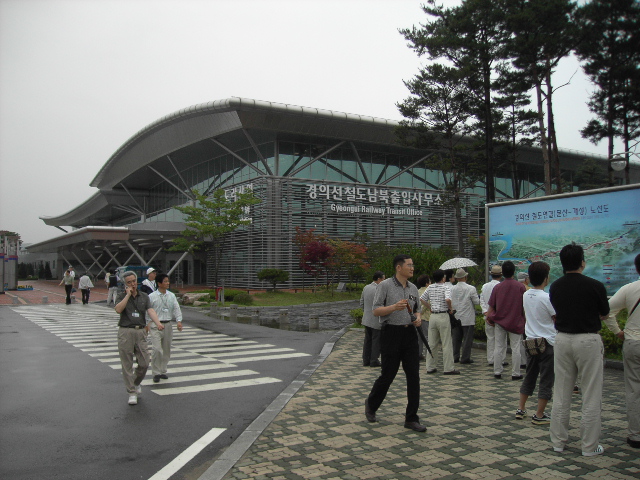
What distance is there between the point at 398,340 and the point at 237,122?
30920 millimetres

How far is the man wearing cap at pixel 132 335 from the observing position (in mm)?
7270

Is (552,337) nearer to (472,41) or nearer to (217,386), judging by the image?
(217,386)

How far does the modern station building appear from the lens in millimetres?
35531

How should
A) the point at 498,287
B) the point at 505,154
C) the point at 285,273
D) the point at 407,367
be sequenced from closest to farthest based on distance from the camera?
the point at 407,367 → the point at 498,287 → the point at 505,154 → the point at 285,273

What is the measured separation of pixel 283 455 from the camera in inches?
197

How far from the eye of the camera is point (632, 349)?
5.17 meters

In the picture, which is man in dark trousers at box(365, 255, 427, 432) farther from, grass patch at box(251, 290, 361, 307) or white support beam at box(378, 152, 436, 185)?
white support beam at box(378, 152, 436, 185)

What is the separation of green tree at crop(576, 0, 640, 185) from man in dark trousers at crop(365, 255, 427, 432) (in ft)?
66.7

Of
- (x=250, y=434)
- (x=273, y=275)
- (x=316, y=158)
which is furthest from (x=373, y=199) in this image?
(x=250, y=434)

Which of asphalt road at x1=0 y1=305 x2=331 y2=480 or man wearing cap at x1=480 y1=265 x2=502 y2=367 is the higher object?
man wearing cap at x1=480 y1=265 x2=502 y2=367

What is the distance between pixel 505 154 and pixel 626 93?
7112 mm


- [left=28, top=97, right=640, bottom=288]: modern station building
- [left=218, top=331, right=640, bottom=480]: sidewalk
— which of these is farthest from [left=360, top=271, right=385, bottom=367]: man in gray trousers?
[left=28, top=97, right=640, bottom=288]: modern station building

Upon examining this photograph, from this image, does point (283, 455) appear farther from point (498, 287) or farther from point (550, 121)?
point (550, 121)

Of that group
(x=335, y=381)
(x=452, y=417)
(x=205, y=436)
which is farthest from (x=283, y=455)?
(x=335, y=381)
